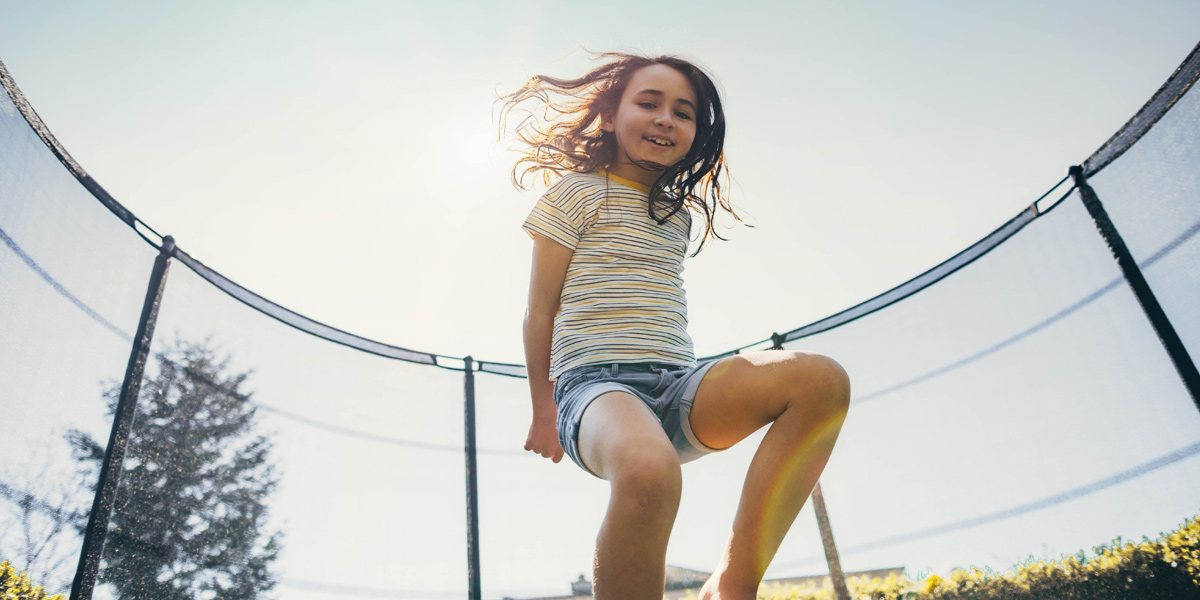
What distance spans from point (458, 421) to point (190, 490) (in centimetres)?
113

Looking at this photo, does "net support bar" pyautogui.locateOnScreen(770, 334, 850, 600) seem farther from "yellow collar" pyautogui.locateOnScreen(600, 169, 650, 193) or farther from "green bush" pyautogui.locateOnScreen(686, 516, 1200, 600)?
"yellow collar" pyautogui.locateOnScreen(600, 169, 650, 193)

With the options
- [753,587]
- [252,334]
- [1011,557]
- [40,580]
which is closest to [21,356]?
[40,580]

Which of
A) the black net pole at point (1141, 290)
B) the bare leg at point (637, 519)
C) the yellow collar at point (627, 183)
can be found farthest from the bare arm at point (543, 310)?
the black net pole at point (1141, 290)

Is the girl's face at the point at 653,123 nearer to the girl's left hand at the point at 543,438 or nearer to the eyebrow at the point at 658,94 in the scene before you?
the eyebrow at the point at 658,94

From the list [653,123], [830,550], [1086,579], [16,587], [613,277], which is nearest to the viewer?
[613,277]

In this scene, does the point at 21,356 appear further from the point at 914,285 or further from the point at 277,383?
the point at 914,285

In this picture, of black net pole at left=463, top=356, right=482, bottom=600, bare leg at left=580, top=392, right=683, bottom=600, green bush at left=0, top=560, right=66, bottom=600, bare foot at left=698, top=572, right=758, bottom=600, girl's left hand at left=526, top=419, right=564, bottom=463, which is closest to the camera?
bare leg at left=580, top=392, right=683, bottom=600

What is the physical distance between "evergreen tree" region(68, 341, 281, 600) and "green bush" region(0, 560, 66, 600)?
0.17 metres

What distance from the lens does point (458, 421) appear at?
9.38 ft

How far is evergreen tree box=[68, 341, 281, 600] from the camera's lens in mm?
1727

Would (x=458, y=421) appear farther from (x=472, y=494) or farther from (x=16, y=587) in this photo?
(x=16, y=587)

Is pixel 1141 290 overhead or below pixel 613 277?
overhead

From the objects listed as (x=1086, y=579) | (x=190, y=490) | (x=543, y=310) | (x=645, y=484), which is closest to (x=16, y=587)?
(x=190, y=490)

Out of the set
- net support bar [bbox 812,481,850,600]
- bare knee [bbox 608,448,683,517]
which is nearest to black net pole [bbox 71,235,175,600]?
bare knee [bbox 608,448,683,517]
